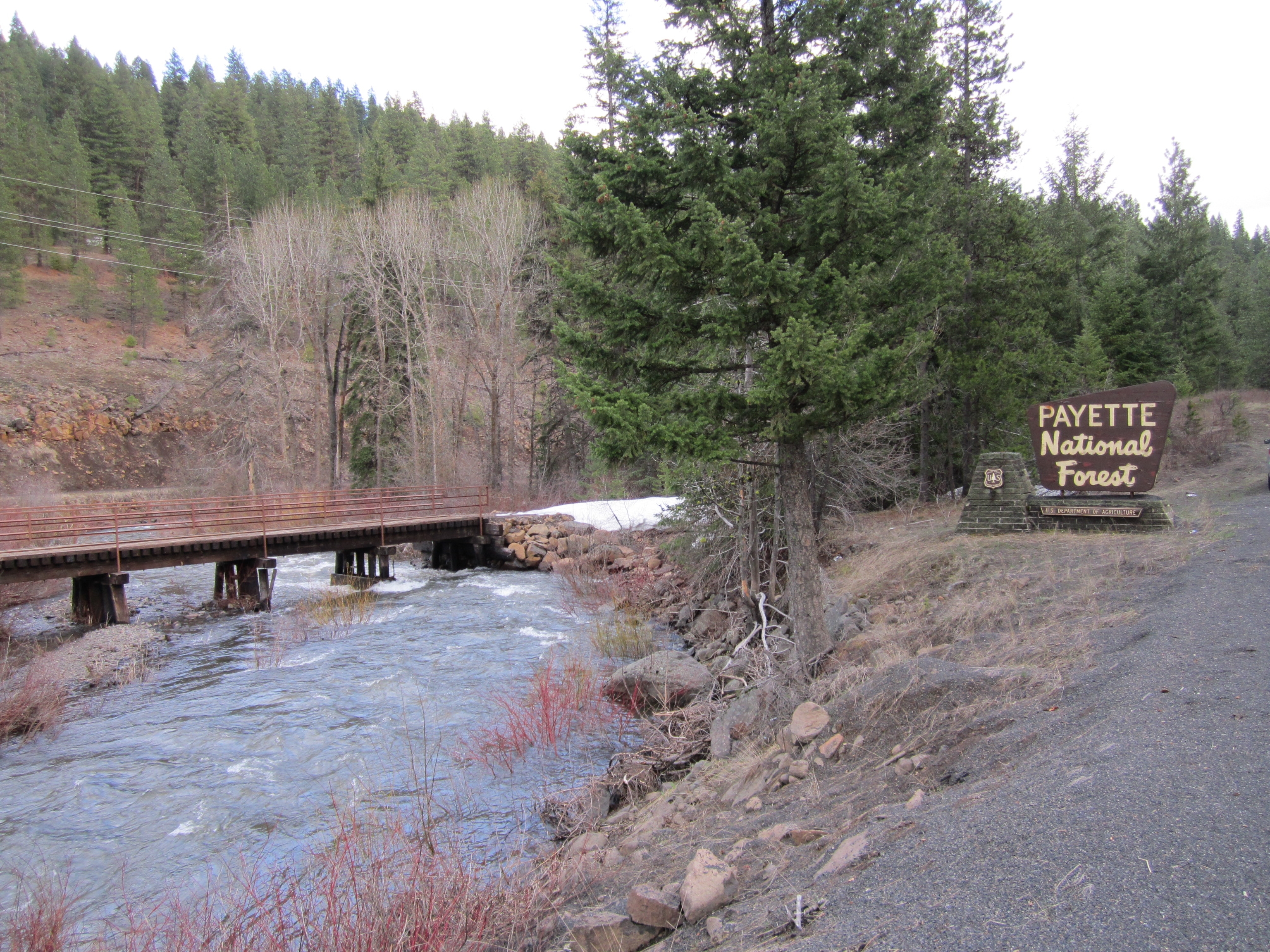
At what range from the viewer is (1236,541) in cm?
1081

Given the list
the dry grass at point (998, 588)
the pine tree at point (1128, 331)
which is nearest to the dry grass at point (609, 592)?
the dry grass at point (998, 588)

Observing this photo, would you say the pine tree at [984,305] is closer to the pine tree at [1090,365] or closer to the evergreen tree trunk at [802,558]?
the pine tree at [1090,365]

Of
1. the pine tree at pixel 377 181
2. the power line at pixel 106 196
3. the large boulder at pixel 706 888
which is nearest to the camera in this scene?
the large boulder at pixel 706 888

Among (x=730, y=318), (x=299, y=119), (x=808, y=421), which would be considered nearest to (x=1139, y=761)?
(x=808, y=421)

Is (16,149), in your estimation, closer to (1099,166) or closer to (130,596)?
(130,596)

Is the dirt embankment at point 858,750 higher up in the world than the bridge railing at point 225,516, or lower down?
lower down

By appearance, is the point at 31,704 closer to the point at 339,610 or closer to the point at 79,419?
the point at 339,610

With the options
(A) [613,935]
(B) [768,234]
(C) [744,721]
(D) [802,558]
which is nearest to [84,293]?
(B) [768,234]

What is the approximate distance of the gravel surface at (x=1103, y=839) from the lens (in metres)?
3.13

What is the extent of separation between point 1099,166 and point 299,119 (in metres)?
62.2

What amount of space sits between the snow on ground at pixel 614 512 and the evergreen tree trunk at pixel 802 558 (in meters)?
15.0

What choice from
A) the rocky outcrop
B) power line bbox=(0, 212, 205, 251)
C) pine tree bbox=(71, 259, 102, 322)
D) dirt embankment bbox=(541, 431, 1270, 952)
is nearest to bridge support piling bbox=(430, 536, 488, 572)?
dirt embankment bbox=(541, 431, 1270, 952)

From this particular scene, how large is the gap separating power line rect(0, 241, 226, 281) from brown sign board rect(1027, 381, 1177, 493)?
45.3 m

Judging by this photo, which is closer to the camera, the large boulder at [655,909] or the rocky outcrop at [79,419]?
the large boulder at [655,909]
